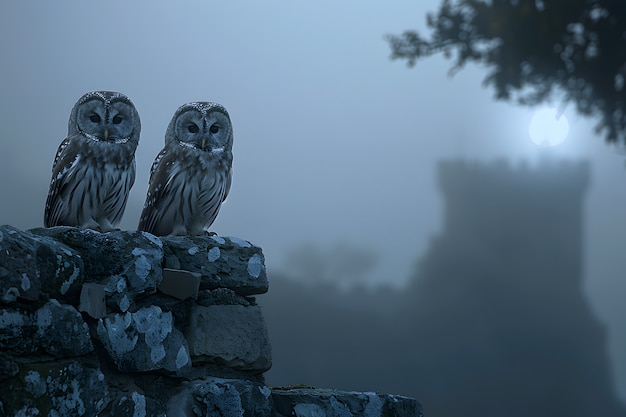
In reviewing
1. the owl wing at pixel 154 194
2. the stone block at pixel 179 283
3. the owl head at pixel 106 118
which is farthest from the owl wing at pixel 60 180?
the stone block at pixel 179 283

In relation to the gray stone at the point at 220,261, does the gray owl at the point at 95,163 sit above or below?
above

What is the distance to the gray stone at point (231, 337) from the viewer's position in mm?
3064

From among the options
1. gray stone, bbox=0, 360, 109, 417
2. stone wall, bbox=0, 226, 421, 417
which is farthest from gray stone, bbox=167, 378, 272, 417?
gray stone, bbox=0, 360, 109, 417

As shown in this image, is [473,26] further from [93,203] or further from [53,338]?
[53,338]

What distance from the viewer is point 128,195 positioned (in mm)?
3697

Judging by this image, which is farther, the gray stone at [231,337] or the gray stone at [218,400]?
the gray stone at [231,337]

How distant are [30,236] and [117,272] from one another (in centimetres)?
35

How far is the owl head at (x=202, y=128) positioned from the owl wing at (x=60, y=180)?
0.51m

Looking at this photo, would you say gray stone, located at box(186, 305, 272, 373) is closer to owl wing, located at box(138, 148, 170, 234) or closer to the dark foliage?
owl wing, located at box(138, 148, 170, 234)

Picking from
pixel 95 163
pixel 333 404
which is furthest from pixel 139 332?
pixel 95 163

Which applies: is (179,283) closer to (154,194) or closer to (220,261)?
(220,261)

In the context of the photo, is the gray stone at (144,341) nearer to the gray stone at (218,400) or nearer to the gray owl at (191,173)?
the gray stone at (218,400)

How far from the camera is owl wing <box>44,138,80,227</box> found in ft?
11.7

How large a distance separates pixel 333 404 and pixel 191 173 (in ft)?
4.35
